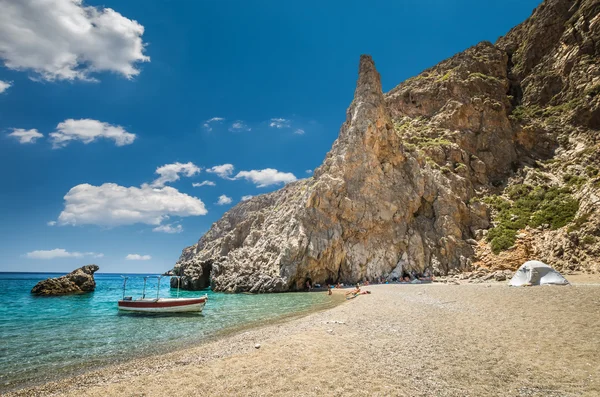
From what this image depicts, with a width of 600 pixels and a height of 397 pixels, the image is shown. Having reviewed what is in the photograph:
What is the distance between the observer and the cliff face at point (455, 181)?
42078 millimetres

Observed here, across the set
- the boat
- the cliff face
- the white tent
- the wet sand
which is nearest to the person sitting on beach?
the cliff face

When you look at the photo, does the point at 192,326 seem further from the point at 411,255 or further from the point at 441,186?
the point at 441,186

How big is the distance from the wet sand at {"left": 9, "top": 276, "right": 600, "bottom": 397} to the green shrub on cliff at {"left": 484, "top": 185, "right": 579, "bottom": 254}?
1087 inches

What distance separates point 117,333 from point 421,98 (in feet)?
225

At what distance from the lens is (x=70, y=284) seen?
5053 centimetres

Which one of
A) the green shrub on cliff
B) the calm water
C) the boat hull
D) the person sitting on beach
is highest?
the green shrub on cliff

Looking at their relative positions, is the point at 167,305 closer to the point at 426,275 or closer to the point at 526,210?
the point at 426,275

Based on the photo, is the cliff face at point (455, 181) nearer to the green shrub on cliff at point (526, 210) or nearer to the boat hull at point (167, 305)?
the green shrub on cliff at point (526, 210)

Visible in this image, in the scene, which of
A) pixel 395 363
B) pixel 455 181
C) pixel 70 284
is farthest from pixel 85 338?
pixel 455 181

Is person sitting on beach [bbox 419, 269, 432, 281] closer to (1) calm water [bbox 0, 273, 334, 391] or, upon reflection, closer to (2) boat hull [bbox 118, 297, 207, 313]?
(1) calm water [bbox 0, 273, 334, 391]

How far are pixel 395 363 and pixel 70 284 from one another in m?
60.1

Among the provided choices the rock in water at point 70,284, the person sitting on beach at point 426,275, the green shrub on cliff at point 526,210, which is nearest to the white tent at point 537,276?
the green shrub on cliff at point 526,210

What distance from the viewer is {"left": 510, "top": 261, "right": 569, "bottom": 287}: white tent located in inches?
878

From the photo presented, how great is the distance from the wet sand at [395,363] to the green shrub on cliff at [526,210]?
27600mm
